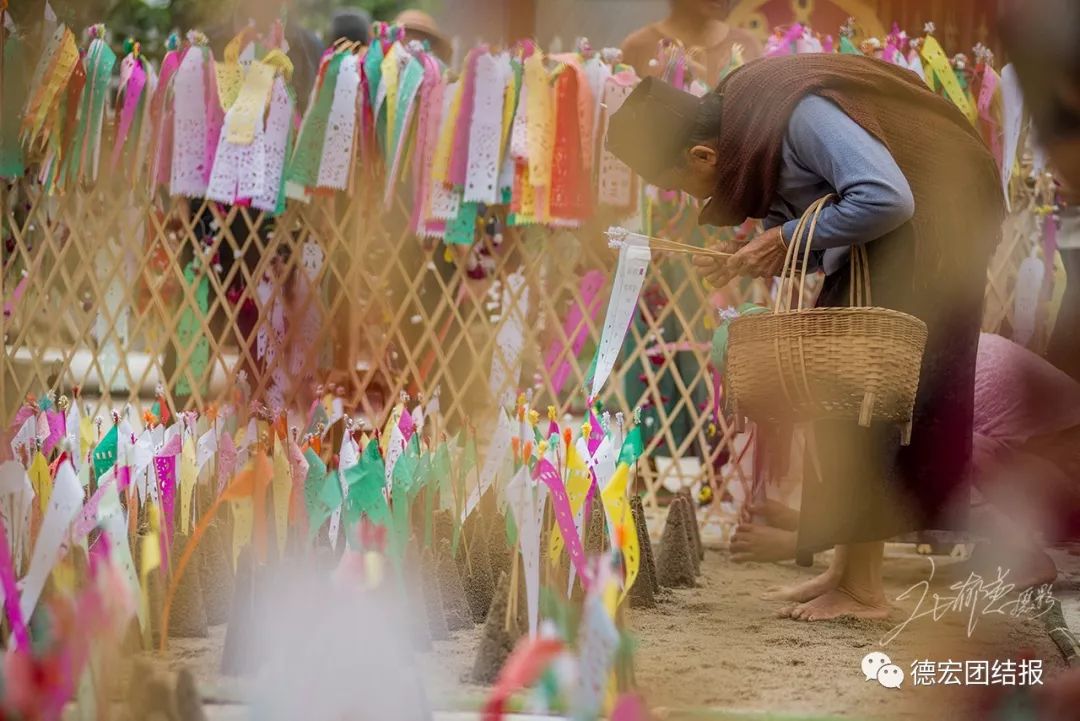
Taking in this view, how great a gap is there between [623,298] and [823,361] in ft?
1.01

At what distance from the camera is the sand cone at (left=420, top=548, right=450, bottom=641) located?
1.73 meters

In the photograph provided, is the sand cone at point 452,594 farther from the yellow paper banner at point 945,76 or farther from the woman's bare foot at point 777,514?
the yellow paper banner at point 945,76

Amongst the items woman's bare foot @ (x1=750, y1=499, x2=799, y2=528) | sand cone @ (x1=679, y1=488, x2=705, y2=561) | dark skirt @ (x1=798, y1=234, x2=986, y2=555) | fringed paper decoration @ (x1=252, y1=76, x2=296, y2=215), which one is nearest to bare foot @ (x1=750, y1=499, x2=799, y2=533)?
woman's bare foot @ (x1=750, y1=499, x2=799, y2=528)

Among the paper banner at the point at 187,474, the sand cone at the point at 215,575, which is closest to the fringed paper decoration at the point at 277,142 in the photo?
the paper banner at the point at 187,474

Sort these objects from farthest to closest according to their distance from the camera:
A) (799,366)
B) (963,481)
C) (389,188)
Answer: (389,188) → (963,481) → (799,366)

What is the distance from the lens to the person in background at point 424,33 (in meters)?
Result: 3.16

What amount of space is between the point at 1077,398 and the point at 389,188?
1.64 metres

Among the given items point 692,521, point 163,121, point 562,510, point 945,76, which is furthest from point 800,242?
point 163,121

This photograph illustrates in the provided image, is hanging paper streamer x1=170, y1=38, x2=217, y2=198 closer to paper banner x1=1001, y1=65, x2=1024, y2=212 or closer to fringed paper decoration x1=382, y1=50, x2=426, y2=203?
fringed paper decoration x1=382, y1=50, x2=426, y2=203

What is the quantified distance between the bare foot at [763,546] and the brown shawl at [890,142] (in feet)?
2.96

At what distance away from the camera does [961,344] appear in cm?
188

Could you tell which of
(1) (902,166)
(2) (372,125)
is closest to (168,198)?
(2) (372,125)

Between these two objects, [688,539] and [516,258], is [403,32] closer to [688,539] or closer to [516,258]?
[516,258]

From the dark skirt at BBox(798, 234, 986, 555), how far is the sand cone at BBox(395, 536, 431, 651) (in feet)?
2.18
